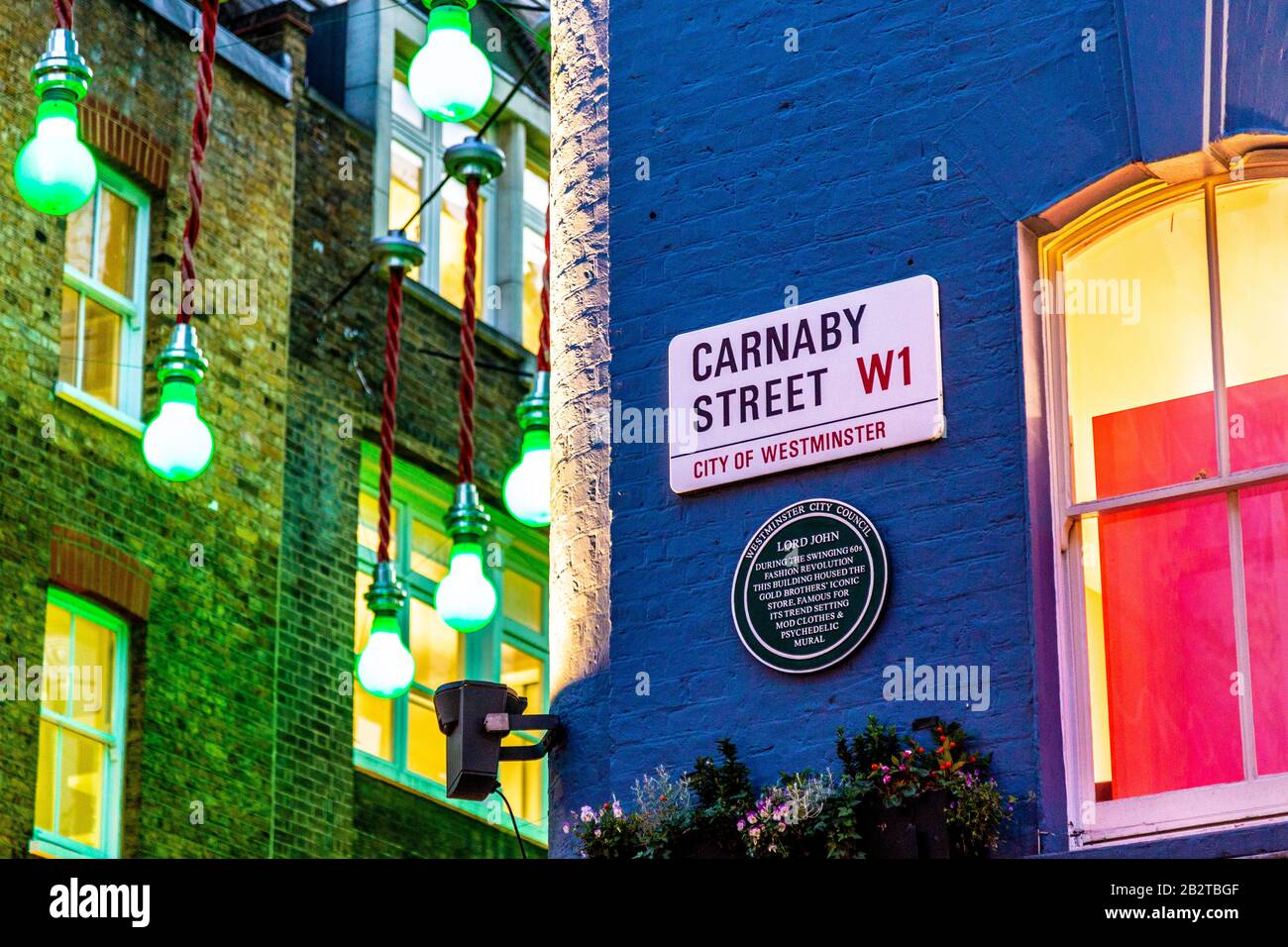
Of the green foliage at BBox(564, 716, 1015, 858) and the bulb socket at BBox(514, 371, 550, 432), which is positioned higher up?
the bulb socket at BBox(514, 371, 550, 432)

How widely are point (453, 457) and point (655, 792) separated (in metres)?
11.7

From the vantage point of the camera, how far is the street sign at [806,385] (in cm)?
938

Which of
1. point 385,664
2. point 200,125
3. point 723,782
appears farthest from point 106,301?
point 723,782

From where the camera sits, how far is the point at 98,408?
1741 cm

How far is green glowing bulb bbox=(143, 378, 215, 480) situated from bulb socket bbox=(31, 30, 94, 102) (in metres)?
1.68

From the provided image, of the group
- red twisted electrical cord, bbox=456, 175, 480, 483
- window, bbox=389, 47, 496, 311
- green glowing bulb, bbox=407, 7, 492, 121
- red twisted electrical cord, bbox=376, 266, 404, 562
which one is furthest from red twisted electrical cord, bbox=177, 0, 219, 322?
window, bbox=389, 47, 496, 311

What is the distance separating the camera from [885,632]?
9156 mm

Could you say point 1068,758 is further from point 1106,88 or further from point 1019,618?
point 1106,88

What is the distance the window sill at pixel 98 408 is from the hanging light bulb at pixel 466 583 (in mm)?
3293

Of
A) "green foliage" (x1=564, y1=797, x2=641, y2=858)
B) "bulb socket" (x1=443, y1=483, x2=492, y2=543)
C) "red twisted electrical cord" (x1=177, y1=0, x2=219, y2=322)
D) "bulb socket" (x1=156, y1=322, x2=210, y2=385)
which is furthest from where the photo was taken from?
"bulb socket" (x1=443, y1=483, x2=492, y2=543)

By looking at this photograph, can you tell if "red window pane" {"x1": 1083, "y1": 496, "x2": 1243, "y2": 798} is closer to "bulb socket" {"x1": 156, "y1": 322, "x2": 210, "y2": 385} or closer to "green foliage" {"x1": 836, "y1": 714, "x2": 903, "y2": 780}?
"green foliage" {"x1": 836, "y1": 714, "x2": 903, "y2": 780}

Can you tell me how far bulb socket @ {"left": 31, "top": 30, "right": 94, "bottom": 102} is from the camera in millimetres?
12109

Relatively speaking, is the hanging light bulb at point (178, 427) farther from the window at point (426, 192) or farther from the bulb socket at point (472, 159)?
the window at point (426, 192)

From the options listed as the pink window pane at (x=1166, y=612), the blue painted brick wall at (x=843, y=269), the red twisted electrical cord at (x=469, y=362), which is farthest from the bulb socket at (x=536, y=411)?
the pink window pane at (x=1166, y=612)
